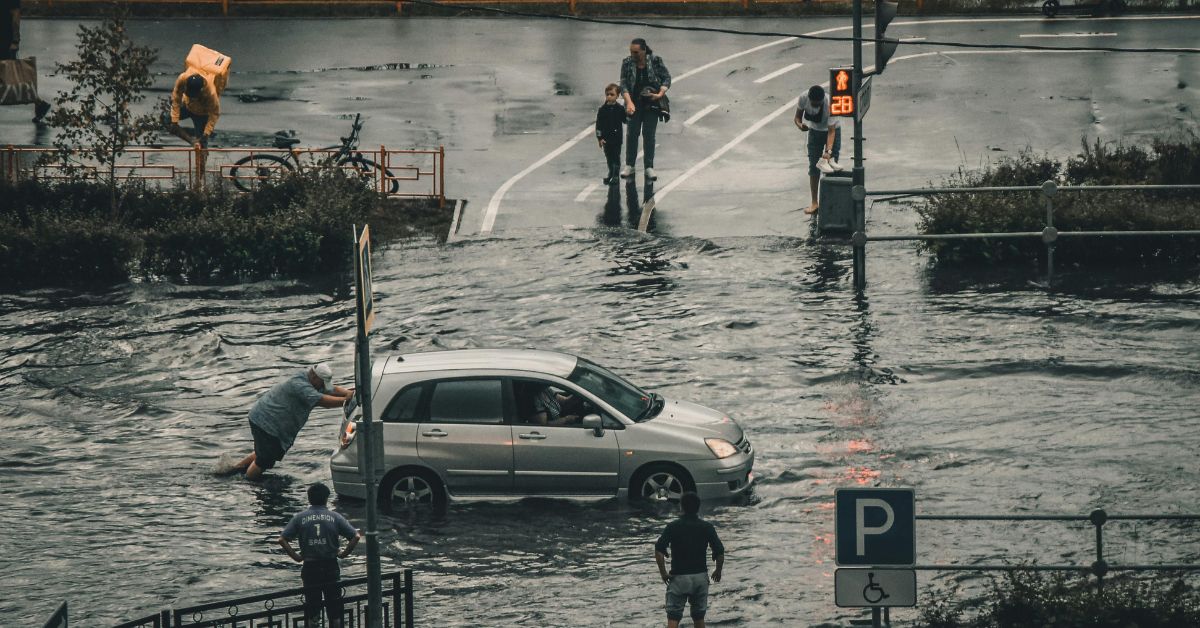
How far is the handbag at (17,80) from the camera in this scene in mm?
30922

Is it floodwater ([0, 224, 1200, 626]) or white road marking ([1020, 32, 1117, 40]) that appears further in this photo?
white road marking ([1020, 32, 1117, 40])

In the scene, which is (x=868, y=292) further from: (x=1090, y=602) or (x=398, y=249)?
(x=1090, y=602)

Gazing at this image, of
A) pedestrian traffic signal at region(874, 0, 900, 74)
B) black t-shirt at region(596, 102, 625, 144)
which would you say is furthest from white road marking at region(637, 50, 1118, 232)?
pedestrian traffic signal at region(874, 0, 900, 74)

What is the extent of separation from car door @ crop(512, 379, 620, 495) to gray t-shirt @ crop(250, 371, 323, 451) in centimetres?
255

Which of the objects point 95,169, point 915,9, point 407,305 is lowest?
point 407,305

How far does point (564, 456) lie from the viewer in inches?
646

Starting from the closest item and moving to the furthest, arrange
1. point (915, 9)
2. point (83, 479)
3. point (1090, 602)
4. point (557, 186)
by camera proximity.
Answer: point (1090, 602) < point (83, 479) < point (557, 186) < point (915, 9)

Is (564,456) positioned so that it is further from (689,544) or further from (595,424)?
(689,544)

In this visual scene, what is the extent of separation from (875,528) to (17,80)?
23477 mm

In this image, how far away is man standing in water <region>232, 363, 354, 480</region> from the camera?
17.4 meters

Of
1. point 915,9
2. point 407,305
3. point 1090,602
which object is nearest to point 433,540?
point 1090,602

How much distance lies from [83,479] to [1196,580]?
36.2 feet

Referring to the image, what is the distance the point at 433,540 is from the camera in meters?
15.9

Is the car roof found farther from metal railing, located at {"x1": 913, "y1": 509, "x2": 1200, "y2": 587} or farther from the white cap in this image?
metal railing, located at {"x1": 913, "y1": 509, "x2": 1200, "y2": 587}
